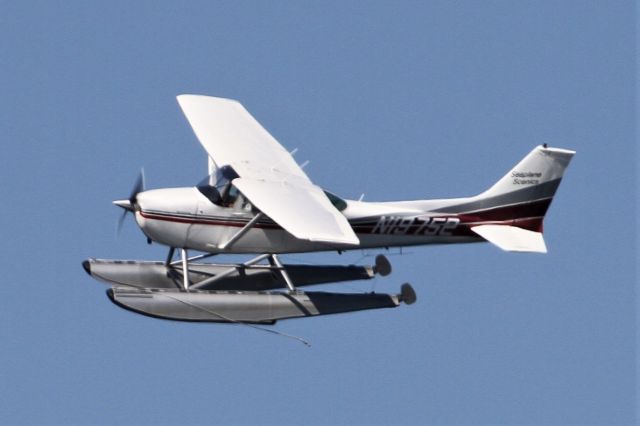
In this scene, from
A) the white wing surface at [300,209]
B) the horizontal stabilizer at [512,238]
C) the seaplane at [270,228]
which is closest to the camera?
the white wing surface at [300,209]

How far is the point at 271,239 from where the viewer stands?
77.2 feet

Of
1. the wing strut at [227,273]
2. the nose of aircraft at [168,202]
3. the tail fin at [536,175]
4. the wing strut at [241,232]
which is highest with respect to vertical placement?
the tail fin at [536,175]

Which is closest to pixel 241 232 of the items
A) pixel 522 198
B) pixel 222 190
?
pixel 222 190

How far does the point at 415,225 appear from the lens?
2406 cm

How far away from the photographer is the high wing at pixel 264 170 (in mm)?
21922

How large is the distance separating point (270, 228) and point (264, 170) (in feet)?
3.31

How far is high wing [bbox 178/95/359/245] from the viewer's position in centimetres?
2192

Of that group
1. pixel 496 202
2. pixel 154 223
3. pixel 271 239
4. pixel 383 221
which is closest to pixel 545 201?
pixel 496 202

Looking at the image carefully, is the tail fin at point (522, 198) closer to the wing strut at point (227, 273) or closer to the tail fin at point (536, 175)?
the tail fin at point (536, 175)

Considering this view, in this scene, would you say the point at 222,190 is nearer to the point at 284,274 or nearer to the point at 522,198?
the point at 284,274

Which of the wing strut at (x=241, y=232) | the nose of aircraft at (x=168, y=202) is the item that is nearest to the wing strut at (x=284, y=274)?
the wing strut at (x=241, y=232)

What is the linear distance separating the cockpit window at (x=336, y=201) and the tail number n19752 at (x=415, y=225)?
62 cm

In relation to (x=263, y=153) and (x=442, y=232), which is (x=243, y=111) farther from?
(x=442, y=232)

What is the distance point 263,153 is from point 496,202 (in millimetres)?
3693
